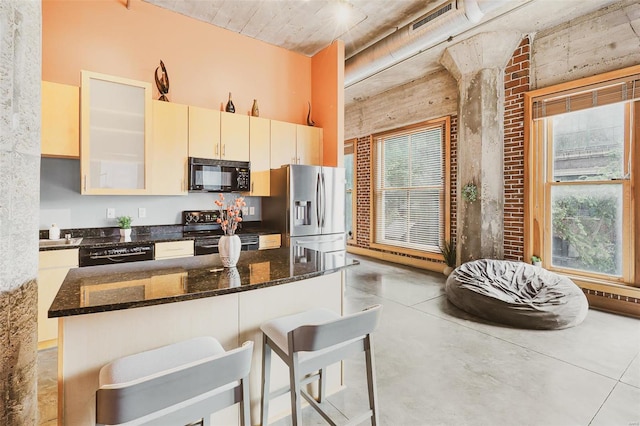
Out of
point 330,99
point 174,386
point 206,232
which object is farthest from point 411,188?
point 174,386

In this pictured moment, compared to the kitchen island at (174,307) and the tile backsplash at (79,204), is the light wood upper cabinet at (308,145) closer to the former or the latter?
the tile backsplash at (79,204)

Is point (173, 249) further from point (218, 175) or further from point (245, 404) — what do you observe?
point (245, 404)

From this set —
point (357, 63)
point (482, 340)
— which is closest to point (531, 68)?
point (357, 63)

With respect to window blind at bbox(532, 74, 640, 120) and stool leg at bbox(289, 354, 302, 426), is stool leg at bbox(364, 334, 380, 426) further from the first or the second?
window blind at bbox(532, 74, 640, 120)

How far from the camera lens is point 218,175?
388cm

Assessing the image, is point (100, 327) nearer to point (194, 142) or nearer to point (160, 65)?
point (194, 142)

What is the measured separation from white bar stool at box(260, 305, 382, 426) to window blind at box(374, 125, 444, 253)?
443cm

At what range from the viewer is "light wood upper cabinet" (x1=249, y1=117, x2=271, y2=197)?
4.15m

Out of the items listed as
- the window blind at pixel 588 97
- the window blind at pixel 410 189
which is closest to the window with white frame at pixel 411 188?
the window blind at pixel 410 189

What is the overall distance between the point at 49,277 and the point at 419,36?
468 cm

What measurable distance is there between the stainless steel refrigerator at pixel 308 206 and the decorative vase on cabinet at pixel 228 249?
2.09m

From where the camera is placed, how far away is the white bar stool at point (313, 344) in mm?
1317

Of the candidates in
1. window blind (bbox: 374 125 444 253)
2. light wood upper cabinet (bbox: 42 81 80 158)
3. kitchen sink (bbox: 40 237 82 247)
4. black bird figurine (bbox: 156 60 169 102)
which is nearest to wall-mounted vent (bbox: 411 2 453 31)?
window blind (bbox: 374 125 444 253)

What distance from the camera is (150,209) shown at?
380cm
